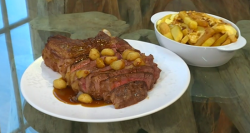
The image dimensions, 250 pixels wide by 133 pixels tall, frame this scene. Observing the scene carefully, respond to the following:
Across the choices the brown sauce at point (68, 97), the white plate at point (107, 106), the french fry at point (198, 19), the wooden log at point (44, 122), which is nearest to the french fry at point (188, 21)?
the french fry at point (198, 19)

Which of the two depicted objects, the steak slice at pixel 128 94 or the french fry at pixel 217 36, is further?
the french fry at pixel 217 36

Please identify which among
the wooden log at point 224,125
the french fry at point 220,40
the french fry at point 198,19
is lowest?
the wooden log at point 224,125

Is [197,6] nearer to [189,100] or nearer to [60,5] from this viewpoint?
[60,5]

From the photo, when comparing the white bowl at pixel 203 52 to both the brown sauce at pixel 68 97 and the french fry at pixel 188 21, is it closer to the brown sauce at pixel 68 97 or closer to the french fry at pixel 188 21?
the french fry at pixel 188 21

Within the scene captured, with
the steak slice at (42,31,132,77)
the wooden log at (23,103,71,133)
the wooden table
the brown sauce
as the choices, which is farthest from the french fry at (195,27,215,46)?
the wooden log at (23,103,71,133)

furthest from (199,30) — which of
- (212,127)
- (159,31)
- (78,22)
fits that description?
(78,22)

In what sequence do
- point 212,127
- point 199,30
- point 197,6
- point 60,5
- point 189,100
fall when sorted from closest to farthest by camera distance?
point 212,127, point 189,100, point 199,30, point 60,5, point 197,6
